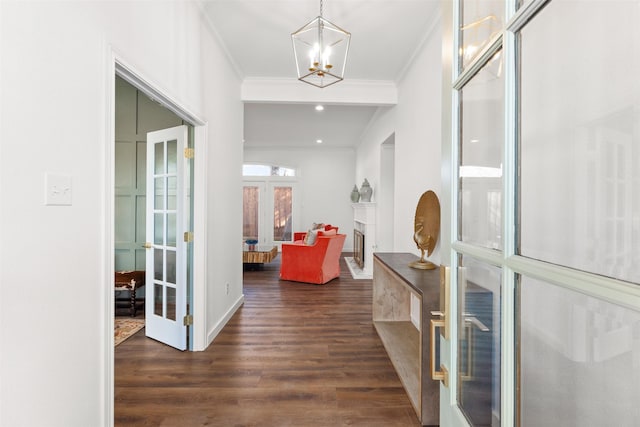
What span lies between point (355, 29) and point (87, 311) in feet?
9.60

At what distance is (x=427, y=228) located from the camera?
2787 millimetres

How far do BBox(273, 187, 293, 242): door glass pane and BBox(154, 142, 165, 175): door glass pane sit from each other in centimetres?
586

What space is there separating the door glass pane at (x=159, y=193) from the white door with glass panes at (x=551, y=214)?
110 inches

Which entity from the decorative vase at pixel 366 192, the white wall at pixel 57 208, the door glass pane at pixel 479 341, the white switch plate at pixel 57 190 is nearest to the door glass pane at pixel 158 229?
the white wall at pixel 57 208

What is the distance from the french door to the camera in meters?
8.84

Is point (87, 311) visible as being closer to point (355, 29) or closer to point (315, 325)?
point (315, 325)

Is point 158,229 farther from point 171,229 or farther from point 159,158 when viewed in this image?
point 159,158

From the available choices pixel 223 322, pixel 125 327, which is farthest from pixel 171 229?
pixel 125 327

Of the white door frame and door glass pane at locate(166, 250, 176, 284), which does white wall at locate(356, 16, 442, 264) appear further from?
door glass pane at locate(166, 250, 176, 284)

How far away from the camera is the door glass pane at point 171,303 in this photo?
290 cm

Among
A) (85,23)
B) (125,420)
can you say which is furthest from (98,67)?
(125,420)

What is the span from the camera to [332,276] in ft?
18.1

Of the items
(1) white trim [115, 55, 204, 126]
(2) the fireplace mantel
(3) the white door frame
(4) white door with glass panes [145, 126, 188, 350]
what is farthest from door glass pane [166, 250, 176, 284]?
(2) the fireplace mantel

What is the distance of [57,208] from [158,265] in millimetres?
1933
